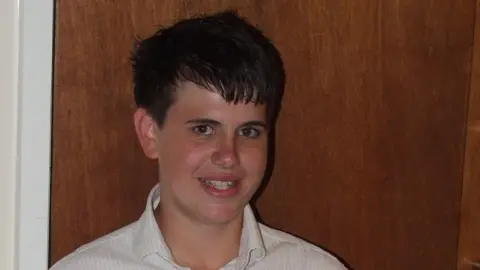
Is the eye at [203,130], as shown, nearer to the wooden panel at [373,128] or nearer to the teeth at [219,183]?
the teeth at [219,183]

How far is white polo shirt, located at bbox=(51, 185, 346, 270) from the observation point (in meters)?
1.15

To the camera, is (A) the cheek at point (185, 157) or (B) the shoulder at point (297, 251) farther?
(B) the shoulder at point (297, 251)

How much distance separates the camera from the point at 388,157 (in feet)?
4.58

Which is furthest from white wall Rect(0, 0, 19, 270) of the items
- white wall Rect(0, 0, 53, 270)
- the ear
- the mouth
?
the mouth

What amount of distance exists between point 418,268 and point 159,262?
54 cm

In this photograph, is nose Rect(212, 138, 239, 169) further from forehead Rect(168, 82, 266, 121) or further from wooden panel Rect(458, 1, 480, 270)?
wooden panel Rect(458, 1, 480, 270)

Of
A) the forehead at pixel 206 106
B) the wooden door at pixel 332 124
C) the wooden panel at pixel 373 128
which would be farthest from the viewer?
the wooden panel at pixel 373 128

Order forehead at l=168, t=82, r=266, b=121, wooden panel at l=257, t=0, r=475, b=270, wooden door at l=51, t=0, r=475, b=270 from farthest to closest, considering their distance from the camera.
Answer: wooden panel at l=257, t=0, r=475, b=270, wooden door at l=51, t=0, r=475, b=270, forehead at l=168, t=82, r=266, b=121

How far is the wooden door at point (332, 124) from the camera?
3.94 feet

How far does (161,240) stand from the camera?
1148mm

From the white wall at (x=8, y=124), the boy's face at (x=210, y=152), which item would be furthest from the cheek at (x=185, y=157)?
the white wall at (x=8, y=124)

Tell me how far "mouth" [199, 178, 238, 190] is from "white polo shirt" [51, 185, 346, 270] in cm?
9

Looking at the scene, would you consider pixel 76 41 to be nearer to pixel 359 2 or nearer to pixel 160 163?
pixel 160 163

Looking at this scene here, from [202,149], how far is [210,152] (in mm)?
12
